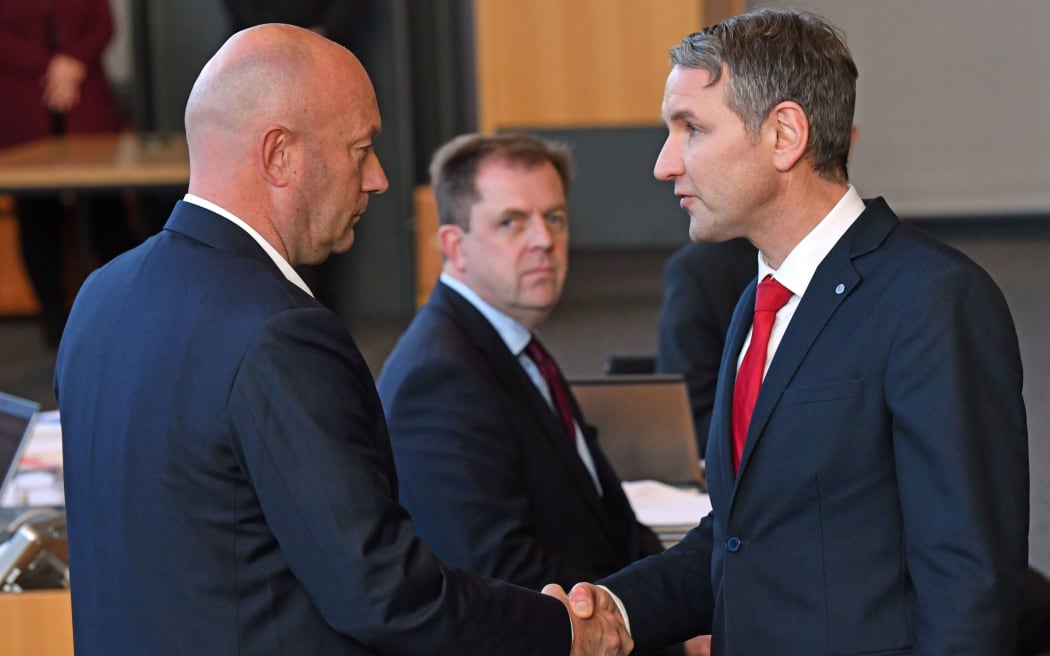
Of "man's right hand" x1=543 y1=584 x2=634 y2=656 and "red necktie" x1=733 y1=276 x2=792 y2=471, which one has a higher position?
"red necktie" x1=733 y1=276 x2=792 y2=471

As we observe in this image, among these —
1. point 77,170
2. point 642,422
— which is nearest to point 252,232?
point 642,422

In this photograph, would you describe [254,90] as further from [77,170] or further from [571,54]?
[571,54]

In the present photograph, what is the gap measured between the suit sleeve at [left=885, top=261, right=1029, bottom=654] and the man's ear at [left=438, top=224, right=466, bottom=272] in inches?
56.2

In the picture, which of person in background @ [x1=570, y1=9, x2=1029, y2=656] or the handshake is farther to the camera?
the handshake

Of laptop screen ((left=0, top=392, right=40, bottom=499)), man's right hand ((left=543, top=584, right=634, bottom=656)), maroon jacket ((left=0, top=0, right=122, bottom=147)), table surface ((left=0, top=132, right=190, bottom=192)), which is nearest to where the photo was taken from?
man's right hand ((left=543, top=584, right=634, bottom=656))

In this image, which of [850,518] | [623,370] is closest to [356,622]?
[850,518]

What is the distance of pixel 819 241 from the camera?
1932mm

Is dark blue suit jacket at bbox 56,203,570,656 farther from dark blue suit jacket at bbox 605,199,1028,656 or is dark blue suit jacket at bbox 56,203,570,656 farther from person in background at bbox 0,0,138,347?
person in background at bbox 0,0,138,347

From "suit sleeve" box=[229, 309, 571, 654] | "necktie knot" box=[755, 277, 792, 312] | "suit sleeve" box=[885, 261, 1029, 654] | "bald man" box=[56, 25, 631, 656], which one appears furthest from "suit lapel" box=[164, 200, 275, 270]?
"suit sleeve" box=[885, 261, 1029, 654]

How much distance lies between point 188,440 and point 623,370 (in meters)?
2.64

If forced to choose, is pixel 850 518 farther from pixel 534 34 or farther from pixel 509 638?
pixel 534 34

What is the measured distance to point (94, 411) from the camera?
1838 mm

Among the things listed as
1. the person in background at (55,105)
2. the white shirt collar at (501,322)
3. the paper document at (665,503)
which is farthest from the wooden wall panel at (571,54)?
the white shirt collar at (501,322)

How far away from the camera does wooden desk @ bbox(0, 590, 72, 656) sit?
2.56 metres
